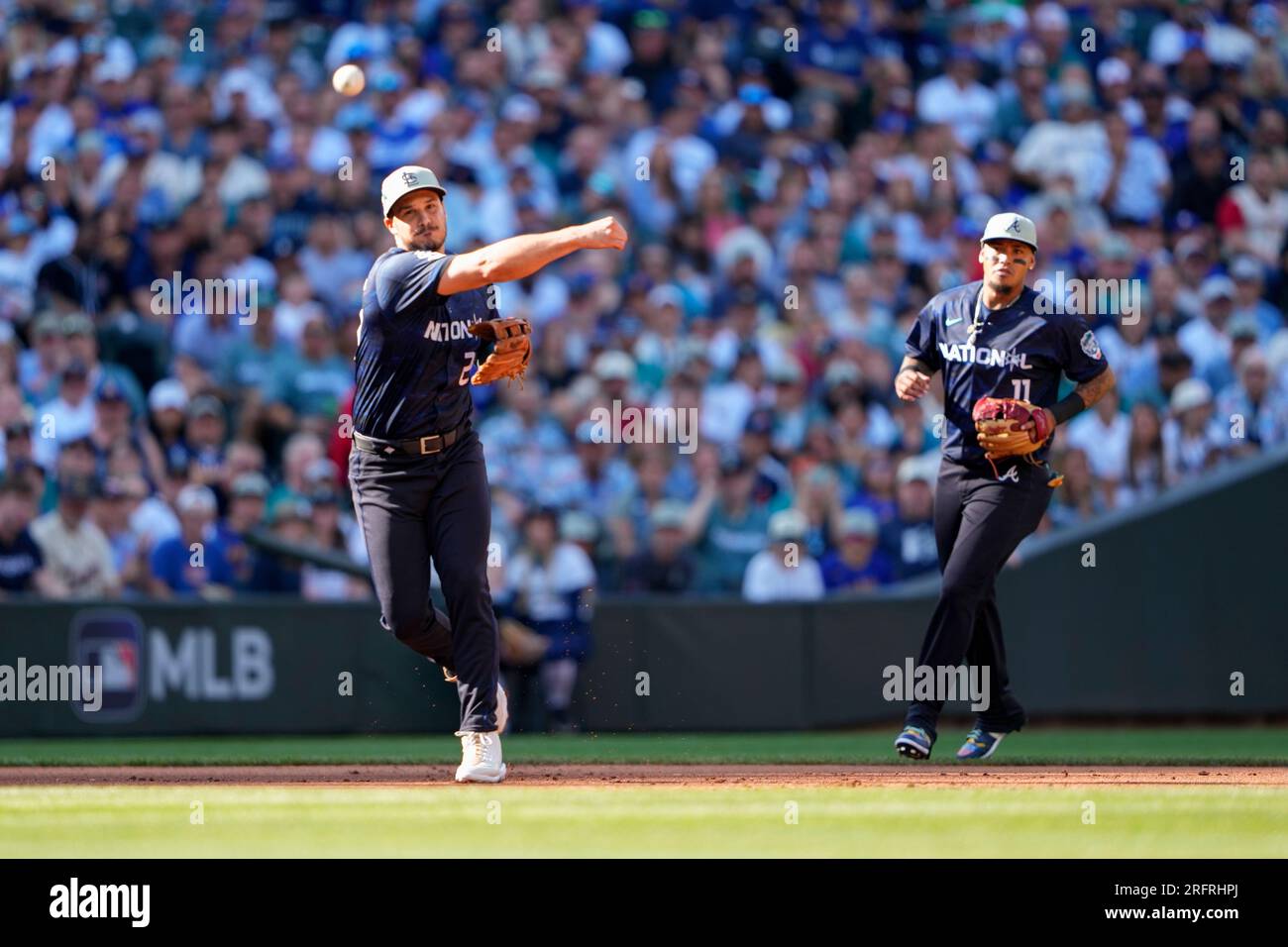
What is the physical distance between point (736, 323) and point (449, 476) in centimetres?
677

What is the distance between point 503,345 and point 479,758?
1.57 meters

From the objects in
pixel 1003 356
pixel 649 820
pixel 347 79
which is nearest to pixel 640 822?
pixel 649 820

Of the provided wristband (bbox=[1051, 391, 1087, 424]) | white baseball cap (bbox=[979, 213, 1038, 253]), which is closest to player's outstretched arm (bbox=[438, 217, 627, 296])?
white baseball cap (bbox=[979, 213, 1038, 253])

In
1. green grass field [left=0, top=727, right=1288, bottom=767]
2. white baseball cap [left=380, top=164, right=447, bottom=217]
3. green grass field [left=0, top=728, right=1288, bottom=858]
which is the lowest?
green grass field [left=0, top=727, right=1288, bottom=767]

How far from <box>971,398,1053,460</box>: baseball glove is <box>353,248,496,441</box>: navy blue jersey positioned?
6.80 ft

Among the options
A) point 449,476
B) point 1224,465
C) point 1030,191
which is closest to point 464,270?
point 449,476

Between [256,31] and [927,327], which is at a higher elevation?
[256,31]

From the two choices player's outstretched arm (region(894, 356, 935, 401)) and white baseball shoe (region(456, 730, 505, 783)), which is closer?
white baseball shoe (region(456, 730, 505, 783))

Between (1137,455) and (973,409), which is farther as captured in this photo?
(1137,455)

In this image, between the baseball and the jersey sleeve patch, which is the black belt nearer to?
the jersey sleeve patch

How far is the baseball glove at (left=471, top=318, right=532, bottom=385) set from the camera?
750 cm

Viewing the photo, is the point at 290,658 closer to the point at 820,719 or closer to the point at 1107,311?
the point at 820,719

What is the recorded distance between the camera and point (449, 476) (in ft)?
25.2
